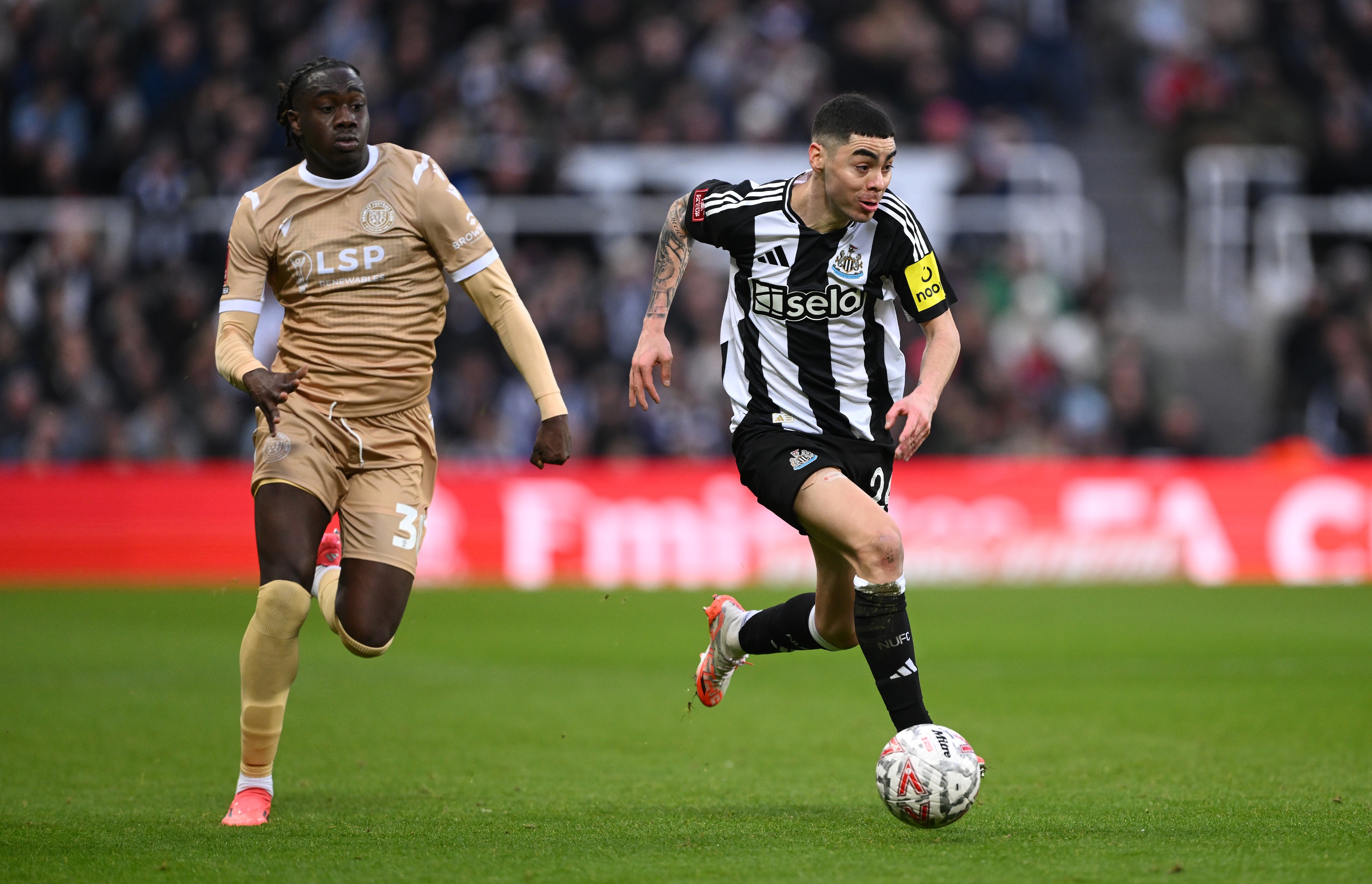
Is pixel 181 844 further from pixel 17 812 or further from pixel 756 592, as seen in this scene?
pixel 756 592

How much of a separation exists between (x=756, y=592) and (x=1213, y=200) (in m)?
9.58

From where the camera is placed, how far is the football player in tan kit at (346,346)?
5.47 meters

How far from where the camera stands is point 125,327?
15953 mm

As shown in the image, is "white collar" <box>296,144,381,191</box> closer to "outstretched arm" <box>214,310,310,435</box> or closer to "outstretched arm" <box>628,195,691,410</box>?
"outstretched arm" <box>214,310,310,435</box>

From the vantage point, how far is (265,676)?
17.9ft

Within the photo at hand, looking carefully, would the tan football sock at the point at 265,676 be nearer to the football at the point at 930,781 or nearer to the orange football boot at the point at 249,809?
the orange football boot at the point at 249,809

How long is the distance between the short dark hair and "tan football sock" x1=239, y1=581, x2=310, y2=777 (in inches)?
93.9

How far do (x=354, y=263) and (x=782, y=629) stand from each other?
2155 millimetres

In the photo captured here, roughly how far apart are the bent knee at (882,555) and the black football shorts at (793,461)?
1.29 ft

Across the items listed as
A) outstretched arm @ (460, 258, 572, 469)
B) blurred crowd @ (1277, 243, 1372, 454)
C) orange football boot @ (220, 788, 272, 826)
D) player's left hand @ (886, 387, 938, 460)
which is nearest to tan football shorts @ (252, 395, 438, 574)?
outstretched arm @ (460, 258, 572, 469)

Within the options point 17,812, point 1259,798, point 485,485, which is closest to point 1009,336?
point 485,485

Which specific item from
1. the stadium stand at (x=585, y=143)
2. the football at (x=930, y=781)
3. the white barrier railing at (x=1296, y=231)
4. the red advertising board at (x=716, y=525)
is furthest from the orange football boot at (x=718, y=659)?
the white barrier railing at (x=1296, y=231)

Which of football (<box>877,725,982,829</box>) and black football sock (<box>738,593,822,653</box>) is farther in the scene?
black football sock (<box>738,593,822,653</box>)

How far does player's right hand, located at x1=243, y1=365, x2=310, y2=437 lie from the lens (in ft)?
17.1
